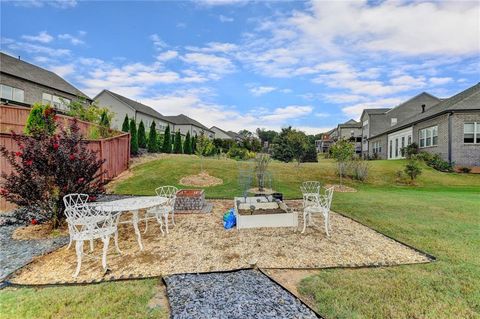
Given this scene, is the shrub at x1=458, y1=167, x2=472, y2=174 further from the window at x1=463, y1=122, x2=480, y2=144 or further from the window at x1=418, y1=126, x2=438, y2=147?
the window at x1=418, y1=126, x2=438, y2=147

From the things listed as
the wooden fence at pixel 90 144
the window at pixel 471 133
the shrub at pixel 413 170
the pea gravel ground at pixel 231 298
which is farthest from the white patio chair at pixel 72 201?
the window at pixel 471 133

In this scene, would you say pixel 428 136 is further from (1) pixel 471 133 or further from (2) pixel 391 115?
(2) pixel 391 115

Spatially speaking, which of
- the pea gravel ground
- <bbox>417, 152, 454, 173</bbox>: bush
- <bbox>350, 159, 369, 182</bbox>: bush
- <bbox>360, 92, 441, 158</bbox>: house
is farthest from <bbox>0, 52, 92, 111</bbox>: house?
<bbox>360, 92, 441, 158</bbox>: house

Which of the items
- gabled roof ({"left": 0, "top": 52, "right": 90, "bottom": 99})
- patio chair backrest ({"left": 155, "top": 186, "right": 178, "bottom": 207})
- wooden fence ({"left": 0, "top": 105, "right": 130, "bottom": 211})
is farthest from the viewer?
gabled roof ({"left": 0, "top": 52, "right": 90, "bottom": 99})

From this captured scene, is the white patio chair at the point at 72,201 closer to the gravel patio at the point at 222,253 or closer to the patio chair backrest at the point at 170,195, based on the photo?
the gravel patio at the point at 222,253

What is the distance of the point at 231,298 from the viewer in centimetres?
287

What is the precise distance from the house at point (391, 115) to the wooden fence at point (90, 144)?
28119 millimetres

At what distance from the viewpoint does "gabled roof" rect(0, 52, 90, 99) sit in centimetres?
1830

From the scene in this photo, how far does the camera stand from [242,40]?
467 inches

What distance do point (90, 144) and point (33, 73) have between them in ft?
54.7

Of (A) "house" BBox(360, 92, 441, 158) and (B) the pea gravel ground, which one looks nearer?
(B) the pea gravel ground

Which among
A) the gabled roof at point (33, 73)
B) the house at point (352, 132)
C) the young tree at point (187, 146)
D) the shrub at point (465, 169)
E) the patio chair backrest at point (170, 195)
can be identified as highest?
the gabled roof at point (33, 73)

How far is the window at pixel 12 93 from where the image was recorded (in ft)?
57.0

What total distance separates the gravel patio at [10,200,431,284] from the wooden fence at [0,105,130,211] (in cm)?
315
